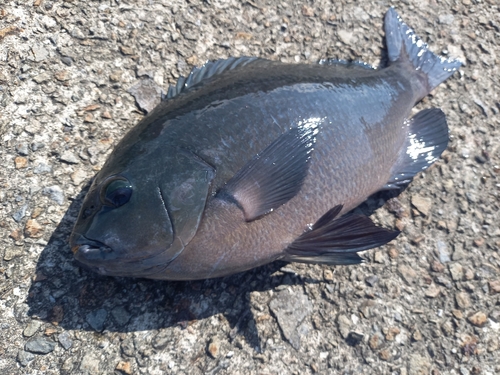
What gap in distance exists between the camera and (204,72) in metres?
2.55

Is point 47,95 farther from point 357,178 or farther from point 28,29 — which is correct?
point 357,178

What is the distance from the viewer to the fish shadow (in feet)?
7.52

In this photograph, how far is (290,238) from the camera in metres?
2.22

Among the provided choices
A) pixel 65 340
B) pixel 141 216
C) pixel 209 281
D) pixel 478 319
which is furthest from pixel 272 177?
pixel 478 319

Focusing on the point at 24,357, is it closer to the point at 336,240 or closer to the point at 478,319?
the point at 336,240

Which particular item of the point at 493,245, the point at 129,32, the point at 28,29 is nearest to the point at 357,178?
the point at 493,245

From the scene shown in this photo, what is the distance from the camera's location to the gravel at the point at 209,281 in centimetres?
231

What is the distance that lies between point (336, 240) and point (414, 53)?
1862 mm

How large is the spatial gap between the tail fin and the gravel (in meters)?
0.13

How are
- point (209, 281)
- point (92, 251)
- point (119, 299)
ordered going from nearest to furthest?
point (92, 251)
point (119, 299)
point (209, 281)

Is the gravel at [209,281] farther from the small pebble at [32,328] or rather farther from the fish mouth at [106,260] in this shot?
the fish mouth at [106,260]

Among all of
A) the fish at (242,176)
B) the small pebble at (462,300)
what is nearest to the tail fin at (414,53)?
the fish at (242,176)

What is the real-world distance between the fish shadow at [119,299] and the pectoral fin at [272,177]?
646 mm

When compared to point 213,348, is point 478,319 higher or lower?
higher
